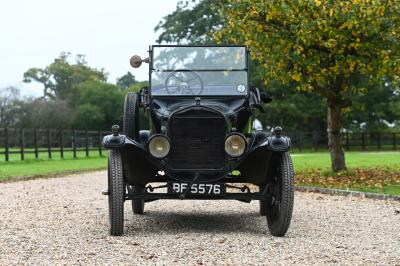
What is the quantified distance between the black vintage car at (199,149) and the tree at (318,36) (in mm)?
6017

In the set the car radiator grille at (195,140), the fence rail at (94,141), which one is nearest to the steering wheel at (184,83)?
the car radiator grille at (195,140)

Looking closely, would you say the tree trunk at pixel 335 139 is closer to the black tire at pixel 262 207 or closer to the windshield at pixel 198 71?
the black tire at pixel 262 207

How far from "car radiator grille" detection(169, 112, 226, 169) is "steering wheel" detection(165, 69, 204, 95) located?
969 mm

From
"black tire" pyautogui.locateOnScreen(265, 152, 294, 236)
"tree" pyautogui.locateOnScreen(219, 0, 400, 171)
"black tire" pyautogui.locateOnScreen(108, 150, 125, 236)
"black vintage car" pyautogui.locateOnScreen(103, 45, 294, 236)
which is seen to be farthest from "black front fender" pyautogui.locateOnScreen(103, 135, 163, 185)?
"tree" pyautogui.locateOnScreen(219, 0, 400, 171)

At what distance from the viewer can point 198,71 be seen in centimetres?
909

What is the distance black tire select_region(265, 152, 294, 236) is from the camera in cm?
762

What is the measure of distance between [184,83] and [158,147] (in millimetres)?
1409

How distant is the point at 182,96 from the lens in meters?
8.75

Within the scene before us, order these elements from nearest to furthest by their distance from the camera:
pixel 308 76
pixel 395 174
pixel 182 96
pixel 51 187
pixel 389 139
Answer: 1. pixel 182 96
2. pixel 51 187
3. pixel 308 76
4. pixel 395 174
5. pixel 389 139

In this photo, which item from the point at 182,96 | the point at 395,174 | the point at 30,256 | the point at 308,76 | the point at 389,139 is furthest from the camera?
the point at 389,139

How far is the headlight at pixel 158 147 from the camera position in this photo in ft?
25.6

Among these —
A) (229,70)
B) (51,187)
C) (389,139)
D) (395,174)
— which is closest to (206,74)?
(229,70)

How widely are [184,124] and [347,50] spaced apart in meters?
9.40

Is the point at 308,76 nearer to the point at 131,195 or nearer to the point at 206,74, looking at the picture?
the point at 206,74
